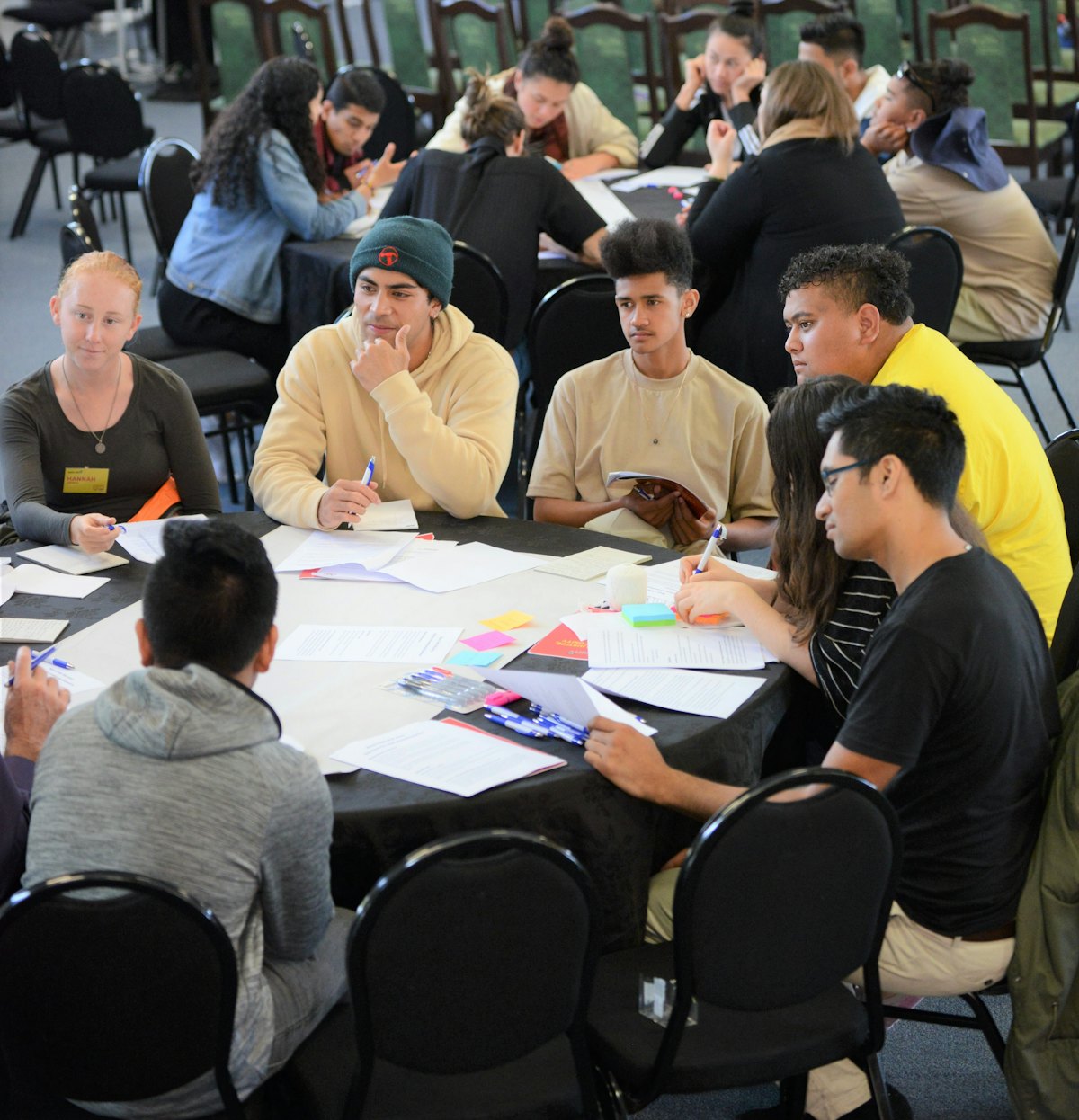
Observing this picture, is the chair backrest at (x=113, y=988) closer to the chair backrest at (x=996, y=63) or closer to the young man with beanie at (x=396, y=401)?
the young man with beanie at (x=396, y=401)

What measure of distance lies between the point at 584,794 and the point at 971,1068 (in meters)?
0.96

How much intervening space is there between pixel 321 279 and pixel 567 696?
9.21 ft

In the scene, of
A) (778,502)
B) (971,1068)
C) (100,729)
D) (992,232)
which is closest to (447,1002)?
(100,729)

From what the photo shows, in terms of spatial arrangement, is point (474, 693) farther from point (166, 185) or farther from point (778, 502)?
point (166, 185)

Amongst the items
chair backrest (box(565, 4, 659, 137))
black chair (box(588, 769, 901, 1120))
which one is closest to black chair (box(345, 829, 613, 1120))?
black chair (box(588, 769, 901, 1120))

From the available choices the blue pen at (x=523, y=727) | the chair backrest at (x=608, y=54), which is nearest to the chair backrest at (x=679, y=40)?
the chair backrest at (x=608, y=54)

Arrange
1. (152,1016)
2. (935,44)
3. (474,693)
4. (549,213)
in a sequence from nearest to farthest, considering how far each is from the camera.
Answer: (152,1016)
(474,693)
(549,213)
(935,44)

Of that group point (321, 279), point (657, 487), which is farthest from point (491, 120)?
point (657, 487)

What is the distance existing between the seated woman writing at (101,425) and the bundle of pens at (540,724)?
1.22 meters

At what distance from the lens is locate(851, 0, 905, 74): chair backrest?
309 inches

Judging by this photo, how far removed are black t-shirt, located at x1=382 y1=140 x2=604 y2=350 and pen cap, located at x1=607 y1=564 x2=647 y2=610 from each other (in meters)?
2.15

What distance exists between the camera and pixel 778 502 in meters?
2.16

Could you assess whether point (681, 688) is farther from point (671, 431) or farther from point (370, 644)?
point (671, 431)

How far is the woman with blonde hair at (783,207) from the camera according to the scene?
3.95 m
